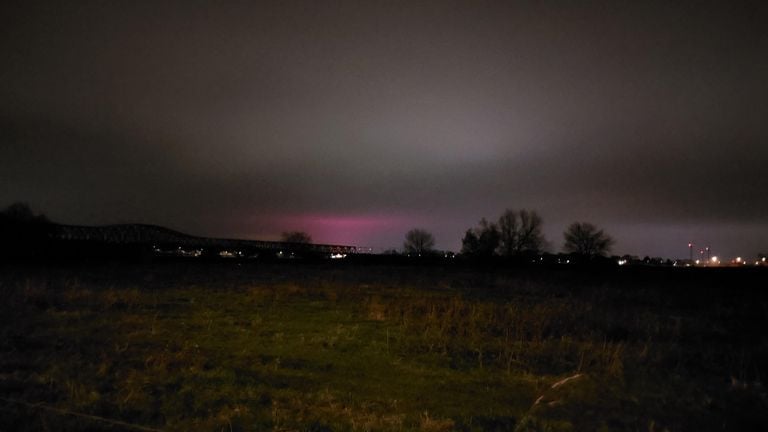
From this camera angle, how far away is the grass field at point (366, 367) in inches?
269

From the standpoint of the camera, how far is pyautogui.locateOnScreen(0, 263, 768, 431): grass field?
6820 millimetres

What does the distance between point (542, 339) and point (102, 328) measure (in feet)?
38.9

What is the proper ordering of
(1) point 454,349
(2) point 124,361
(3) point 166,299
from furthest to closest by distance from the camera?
(3) point 166,299 < (1) point 454,349 < (2) point 124,361

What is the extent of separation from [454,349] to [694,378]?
4830 millimetres

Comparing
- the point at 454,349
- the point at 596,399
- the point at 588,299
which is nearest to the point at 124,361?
the point at 454,349

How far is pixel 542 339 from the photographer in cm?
1314

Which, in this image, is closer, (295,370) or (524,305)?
(295,370)

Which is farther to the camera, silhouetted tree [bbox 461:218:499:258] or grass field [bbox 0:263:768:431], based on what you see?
silhouetted tree [bbox 461:218:499:258]

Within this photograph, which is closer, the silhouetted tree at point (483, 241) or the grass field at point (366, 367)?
the grass field at point (366, 367)

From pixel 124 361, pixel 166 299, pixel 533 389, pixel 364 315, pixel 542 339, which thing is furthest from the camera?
pixel 166 299

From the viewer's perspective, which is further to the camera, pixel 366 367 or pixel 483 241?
pixel 483 241

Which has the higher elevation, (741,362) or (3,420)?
(741,362)

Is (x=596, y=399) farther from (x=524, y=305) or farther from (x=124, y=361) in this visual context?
(x=524, y=305)

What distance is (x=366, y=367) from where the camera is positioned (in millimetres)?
10008
